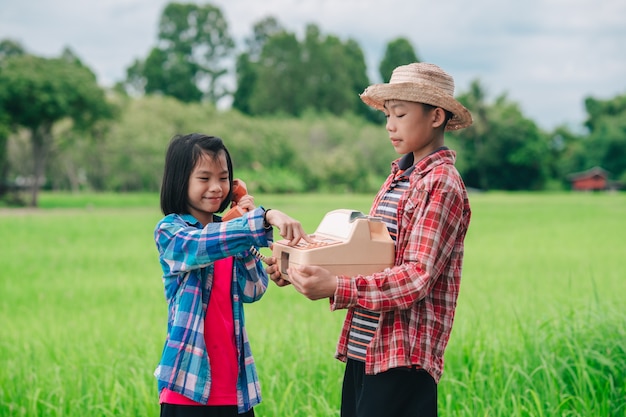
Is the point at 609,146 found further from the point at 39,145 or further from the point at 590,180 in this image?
the point at 39,145

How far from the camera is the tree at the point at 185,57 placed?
6188cm

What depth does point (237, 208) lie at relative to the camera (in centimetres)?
229

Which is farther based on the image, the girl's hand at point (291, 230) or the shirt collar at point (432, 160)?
the shirt collar at point (432, 160)

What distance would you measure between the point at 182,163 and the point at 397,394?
3.11 feet

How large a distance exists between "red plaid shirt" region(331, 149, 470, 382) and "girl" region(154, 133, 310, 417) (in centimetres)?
43

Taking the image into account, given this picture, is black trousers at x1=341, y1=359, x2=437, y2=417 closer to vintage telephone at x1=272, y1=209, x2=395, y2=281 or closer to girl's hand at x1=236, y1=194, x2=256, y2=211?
vintage telephone at x1=272, y1=209, x2=395, y2=281

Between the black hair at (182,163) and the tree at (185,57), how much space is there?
60504mm

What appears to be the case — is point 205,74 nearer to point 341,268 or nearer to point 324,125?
point 324,125

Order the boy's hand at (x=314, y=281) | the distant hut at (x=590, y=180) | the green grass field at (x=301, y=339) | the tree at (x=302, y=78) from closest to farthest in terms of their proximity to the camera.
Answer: the boy's hand at (x=314, y=281), the green grass field at (x=301, y=339), the distant hut at (x=590, y=180), the tree at (x=302, y=78)

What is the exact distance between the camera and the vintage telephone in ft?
6.33

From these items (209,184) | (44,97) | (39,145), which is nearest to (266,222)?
(209,184)

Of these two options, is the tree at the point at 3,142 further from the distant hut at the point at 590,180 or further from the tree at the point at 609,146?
the distant hut at the point at 590,180

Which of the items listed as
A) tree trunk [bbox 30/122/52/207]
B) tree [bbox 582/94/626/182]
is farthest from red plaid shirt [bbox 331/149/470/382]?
tree [bbox 582/94/626/182]

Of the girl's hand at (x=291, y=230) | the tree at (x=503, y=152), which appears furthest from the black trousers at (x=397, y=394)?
the tree at (x=503, y=152)
